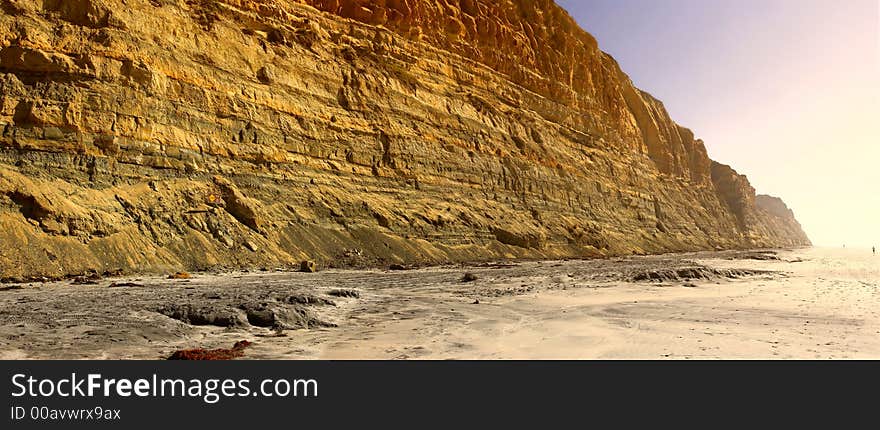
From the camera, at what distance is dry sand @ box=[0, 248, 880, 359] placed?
7047mm

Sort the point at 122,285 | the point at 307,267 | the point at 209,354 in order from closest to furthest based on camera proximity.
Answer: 1. the point at 209,354
2. the point at 122,285
3. the point at 307,267

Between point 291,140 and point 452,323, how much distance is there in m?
24.5

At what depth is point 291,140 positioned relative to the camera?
3114 cm

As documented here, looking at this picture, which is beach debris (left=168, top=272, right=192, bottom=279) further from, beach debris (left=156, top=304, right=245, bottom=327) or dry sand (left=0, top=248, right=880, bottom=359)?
beach debris (left=156, top=304, right=245, bottom=327)

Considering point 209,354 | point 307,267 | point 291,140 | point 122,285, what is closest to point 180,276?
point 122,285

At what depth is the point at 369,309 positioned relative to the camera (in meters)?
12.0

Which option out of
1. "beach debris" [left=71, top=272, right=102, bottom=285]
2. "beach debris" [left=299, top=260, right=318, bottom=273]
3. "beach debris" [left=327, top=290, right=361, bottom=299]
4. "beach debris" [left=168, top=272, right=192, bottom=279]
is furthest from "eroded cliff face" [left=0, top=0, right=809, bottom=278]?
"beach debris" [left=327, top=290, right=361, bottom=299]

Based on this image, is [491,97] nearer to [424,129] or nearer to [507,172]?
[507,172]

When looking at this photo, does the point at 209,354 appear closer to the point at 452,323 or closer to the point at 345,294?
the point at 452,323

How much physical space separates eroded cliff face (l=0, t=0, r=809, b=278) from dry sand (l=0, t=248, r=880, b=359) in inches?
256

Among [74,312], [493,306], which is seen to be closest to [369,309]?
[493,306]

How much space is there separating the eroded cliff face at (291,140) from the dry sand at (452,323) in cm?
651

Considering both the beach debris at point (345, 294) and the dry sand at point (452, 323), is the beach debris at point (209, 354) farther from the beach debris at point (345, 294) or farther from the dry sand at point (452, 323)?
the beach debris at point (345, 294)
